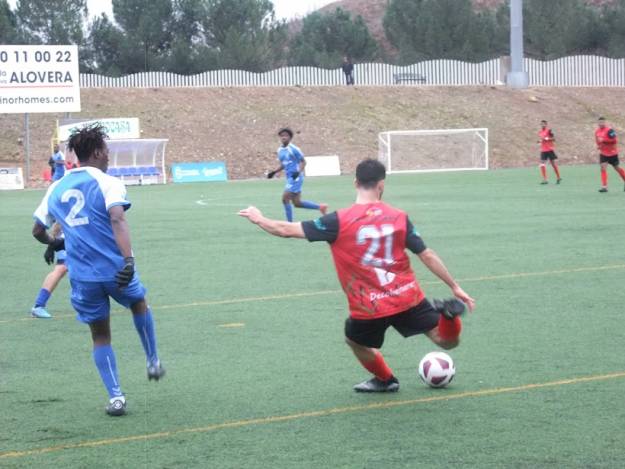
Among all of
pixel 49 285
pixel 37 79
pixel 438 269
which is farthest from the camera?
pixel 37 79

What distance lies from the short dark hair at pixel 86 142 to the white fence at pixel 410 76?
171 feet

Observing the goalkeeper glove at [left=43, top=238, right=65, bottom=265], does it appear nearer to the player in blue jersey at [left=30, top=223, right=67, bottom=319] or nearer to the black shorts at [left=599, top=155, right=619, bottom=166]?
the player in blue jersey at [left=30, top=223, right=67, bottom=319]

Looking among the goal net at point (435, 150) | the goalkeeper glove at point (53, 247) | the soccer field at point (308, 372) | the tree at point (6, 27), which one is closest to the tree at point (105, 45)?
the tree at point (6, 27)

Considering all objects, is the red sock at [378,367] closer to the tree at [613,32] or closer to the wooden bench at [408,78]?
the wooden bench at [408,78]

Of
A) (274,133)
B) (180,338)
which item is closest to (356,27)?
(274,133)

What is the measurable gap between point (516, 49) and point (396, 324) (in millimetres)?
52497

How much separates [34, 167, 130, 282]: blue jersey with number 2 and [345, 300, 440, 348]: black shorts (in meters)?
1.49

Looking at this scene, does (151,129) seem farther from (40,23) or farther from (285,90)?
(40,23)

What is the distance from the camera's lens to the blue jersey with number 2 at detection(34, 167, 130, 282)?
7117mm

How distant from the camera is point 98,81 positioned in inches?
2320

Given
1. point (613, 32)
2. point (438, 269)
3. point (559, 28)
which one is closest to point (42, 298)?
point (438, 269)

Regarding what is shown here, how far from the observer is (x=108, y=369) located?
7180 millimetres

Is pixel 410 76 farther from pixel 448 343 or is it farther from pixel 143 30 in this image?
pixel 448 343

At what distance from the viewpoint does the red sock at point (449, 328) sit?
23.5 ft
